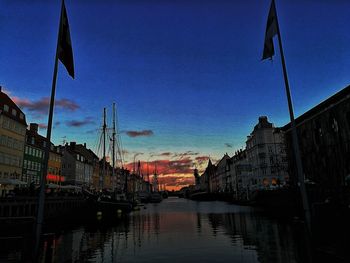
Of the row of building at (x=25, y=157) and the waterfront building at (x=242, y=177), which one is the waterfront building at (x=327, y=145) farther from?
the waterfront building at (x=242, y=177)

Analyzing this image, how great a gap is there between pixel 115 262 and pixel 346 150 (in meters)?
35.1

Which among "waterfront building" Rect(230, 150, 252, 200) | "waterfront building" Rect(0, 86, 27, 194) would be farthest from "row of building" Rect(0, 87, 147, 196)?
"waterfront building" Rect(230, 150, 252, 200)

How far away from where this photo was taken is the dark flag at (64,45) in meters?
15.8

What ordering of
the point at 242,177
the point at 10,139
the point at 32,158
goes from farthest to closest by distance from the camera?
the point at 242,177 < the point at 32,158 < the point at 10,139

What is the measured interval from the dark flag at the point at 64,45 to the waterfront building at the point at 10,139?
53142 millimetres

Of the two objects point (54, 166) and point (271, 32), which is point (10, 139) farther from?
point (271, 32)

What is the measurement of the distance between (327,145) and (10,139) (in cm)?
6177

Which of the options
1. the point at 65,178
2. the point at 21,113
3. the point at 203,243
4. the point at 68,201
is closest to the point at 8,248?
the point at 203,243

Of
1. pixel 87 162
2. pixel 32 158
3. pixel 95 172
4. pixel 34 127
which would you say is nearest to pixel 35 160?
pixel 32 158

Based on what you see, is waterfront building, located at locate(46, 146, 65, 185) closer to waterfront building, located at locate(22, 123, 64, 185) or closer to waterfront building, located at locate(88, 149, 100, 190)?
waterfront building, located at locate(22, 123, 64, 185)

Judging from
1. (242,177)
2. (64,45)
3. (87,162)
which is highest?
(87,162)

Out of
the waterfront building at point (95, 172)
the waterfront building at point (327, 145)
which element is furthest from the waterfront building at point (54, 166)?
the waterfront building at point (327, 145)

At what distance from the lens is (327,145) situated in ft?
148

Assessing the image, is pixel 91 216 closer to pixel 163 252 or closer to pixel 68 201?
pixel 68 201
